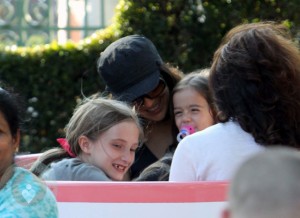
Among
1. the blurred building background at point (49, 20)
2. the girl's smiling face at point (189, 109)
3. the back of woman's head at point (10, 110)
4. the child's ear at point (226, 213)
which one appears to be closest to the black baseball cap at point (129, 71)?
the girl's smiling face at point (189, 109)

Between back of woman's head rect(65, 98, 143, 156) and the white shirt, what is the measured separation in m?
0.58

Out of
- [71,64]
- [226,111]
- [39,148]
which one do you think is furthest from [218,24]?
[226,111]

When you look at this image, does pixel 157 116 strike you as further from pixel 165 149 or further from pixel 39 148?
pixel 39 148

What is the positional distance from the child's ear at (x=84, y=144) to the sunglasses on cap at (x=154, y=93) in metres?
0.41

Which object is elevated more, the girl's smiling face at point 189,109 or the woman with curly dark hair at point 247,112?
the woman with curly dark hair at point 247,112

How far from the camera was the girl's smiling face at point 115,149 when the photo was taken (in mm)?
3465

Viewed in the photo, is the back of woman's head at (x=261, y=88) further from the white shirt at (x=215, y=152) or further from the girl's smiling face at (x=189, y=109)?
the girl's smiling face at (x=189, y=109)

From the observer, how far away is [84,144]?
3.55m

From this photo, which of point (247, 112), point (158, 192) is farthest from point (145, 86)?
point (158, 192)

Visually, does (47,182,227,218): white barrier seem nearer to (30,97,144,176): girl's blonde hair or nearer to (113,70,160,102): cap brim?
(30,97,144,176): girl's blonde hair

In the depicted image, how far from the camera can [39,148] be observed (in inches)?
281

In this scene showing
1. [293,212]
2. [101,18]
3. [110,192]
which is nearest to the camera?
[293,212]

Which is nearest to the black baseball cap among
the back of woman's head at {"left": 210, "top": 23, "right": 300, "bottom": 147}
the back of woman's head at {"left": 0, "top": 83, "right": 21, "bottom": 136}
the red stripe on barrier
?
the back of woman's head at {"left": 210, "top": 23, "right": 300, "bottom": 147}

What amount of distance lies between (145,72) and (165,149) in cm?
41
